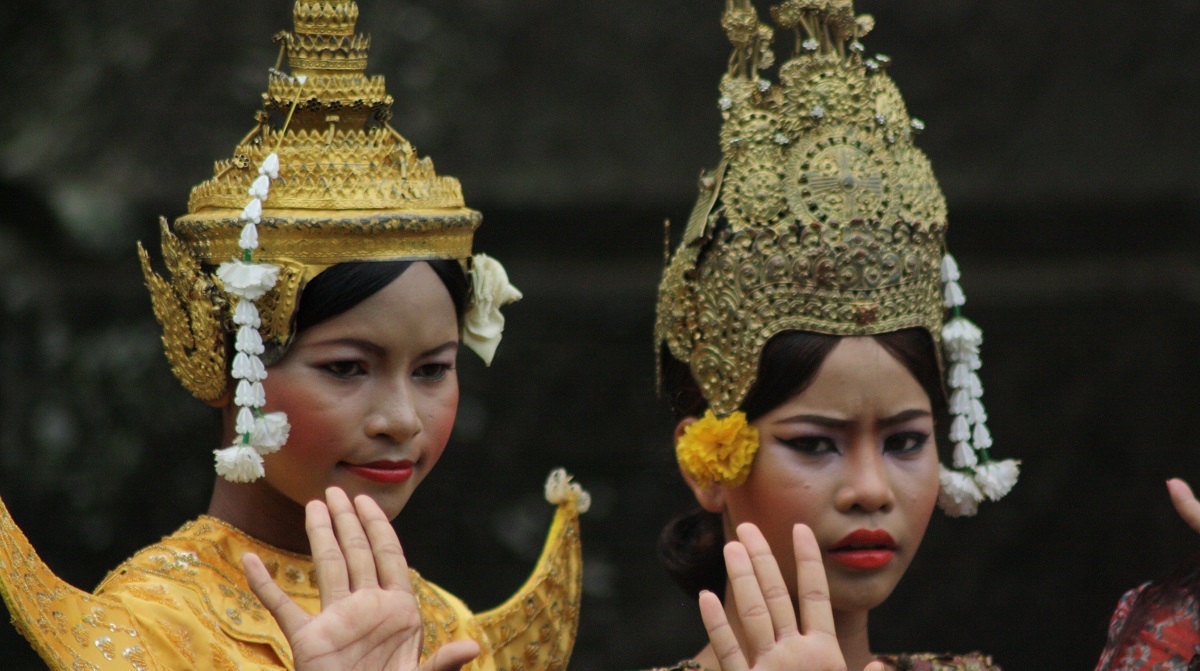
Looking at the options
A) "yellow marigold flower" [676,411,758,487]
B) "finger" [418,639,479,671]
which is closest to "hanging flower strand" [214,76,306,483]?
"finger" [418,639,479,671]

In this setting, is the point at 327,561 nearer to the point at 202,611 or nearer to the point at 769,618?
the point at 202,611

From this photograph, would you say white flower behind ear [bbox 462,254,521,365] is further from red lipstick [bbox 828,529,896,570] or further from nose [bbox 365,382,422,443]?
red lipstick [bbox 828,529,896,570]

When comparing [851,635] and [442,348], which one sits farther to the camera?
[851,635]

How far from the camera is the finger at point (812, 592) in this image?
10.4ft

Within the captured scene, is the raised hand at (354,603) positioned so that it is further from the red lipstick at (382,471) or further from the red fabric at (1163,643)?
the red fabric at (1163,643)

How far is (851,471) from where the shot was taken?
3.68m

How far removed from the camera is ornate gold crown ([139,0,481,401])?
3609 millimetres

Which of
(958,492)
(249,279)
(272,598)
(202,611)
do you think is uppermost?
(249,279)

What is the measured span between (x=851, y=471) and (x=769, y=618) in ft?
2.12

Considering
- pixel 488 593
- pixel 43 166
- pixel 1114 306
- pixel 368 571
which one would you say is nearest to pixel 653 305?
pixel 488 593

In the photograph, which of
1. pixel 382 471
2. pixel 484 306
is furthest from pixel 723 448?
pixel 382 471

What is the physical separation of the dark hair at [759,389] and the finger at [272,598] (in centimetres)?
119

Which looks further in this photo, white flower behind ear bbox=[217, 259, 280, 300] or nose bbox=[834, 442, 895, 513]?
nose bbox=[834, 442, 895, 513]

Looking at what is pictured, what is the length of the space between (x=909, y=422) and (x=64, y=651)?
1771 millimetres
